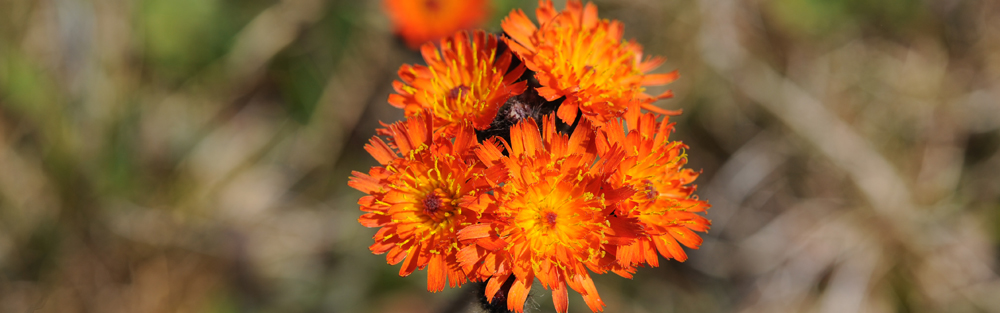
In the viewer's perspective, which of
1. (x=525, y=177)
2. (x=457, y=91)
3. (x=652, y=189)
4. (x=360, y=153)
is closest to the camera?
(x=525, y=177)

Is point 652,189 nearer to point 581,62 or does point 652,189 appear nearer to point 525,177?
point 525,177

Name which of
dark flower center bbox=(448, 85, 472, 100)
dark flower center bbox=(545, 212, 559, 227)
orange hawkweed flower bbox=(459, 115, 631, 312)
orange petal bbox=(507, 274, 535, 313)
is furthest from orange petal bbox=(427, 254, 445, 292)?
dark flower center bbox=(448, 85, 472, 100)

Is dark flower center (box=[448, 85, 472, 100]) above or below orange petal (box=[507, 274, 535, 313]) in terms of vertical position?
above

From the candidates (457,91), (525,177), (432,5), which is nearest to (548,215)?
(525,177)

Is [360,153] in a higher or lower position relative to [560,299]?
lower

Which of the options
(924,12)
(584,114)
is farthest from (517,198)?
(924,12)

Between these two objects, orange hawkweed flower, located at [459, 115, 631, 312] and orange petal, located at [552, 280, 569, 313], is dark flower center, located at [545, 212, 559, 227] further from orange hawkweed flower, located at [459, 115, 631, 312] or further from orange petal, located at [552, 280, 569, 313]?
orange petal, located at [552, 280, 569, 313]

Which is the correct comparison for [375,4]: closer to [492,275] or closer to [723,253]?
[492,275]
